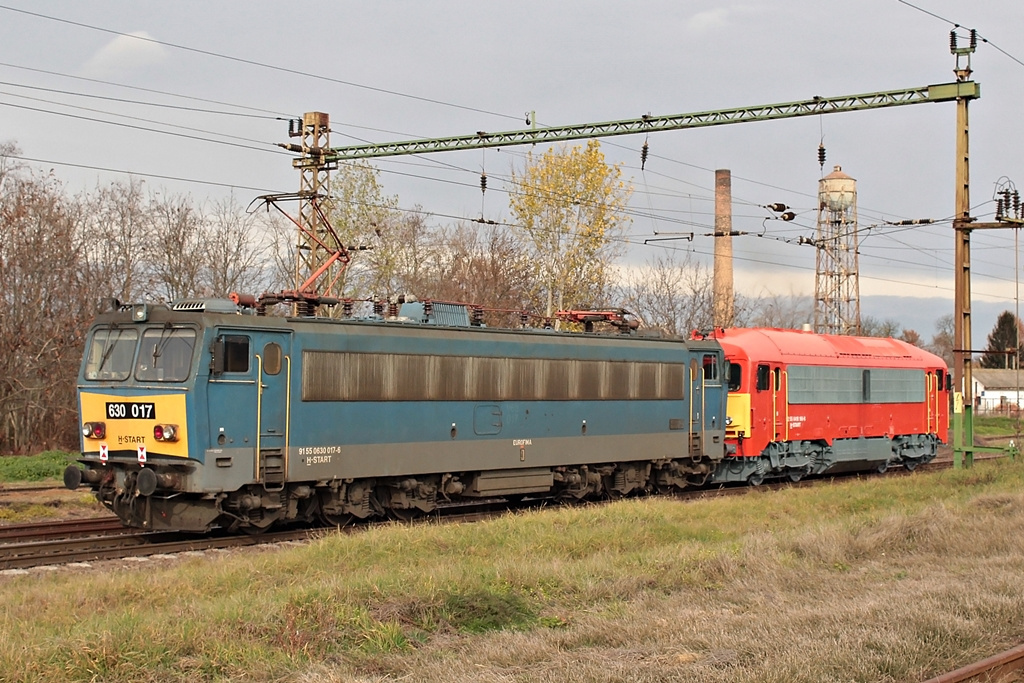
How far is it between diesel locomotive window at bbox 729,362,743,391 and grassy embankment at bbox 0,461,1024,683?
9.06 meters

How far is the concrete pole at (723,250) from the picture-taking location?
5588 centimetres

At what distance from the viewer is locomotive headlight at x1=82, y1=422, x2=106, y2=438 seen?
52.4ft

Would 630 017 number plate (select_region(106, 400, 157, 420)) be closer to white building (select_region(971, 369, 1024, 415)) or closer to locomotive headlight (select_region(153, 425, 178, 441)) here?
locomotive headlight (select_region(153, 425, 178, 441))

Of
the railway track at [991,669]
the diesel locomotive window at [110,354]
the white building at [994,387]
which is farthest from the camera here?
the white building at [994,387]

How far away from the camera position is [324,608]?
9445 mm

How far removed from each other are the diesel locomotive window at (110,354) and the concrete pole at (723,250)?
41.8 m

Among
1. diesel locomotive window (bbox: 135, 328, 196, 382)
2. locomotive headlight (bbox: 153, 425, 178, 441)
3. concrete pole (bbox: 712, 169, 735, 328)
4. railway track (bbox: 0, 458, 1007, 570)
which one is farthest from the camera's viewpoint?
concrete pole (bbox: 712, 169, 735, 328)

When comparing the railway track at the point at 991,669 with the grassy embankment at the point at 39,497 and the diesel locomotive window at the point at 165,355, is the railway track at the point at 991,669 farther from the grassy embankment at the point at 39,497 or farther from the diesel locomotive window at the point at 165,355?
the grassy embankment at the point at 39,497

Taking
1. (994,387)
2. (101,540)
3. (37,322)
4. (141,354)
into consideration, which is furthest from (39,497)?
(994,387)

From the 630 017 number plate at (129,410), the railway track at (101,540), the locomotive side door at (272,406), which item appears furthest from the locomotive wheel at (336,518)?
the 630 017 number plate at (129,410)

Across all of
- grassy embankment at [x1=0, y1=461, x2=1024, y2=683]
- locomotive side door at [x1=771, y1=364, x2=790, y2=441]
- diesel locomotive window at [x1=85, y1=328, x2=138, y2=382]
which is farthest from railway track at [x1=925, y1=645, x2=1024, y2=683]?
locomotive side door at [x1=771, y1=364, x2=790, y2=441]

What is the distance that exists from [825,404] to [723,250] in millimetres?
31363

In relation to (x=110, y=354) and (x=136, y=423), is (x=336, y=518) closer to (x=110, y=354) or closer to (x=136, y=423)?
(x=136, y=423)

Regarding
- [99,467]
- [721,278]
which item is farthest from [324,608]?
[721,278]
